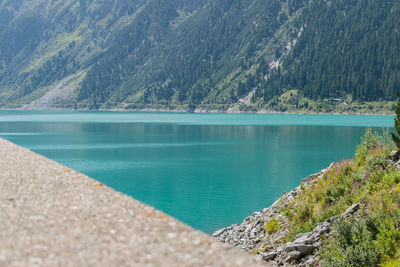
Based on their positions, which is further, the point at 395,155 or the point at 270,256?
the point at 395,155

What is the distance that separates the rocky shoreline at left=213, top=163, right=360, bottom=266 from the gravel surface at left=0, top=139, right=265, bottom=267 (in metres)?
8.29

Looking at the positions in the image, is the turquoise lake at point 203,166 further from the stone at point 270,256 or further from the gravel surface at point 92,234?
the gravel surface at point 92,234

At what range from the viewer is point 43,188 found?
12531mm

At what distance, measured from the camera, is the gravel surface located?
8328 mm

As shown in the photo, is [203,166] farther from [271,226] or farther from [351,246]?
[351,246]

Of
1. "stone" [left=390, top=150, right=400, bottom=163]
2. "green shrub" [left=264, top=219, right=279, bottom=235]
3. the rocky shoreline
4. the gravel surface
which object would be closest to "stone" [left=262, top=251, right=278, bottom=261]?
the rocky shoreline

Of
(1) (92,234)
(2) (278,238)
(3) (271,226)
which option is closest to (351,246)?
(2) (278,238)

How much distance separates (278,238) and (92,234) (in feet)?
42.2

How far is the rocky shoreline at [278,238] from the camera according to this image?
17.6m

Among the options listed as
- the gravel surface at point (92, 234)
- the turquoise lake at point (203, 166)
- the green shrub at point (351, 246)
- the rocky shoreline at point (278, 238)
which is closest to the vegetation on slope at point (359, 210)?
the green shrub at point (351, 246)

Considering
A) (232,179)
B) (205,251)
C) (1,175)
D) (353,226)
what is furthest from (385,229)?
(232,179)

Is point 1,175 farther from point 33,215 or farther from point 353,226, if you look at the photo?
point 353,226

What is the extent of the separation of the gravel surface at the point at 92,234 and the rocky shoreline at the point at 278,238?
8291mm

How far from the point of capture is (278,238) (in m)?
20.7
